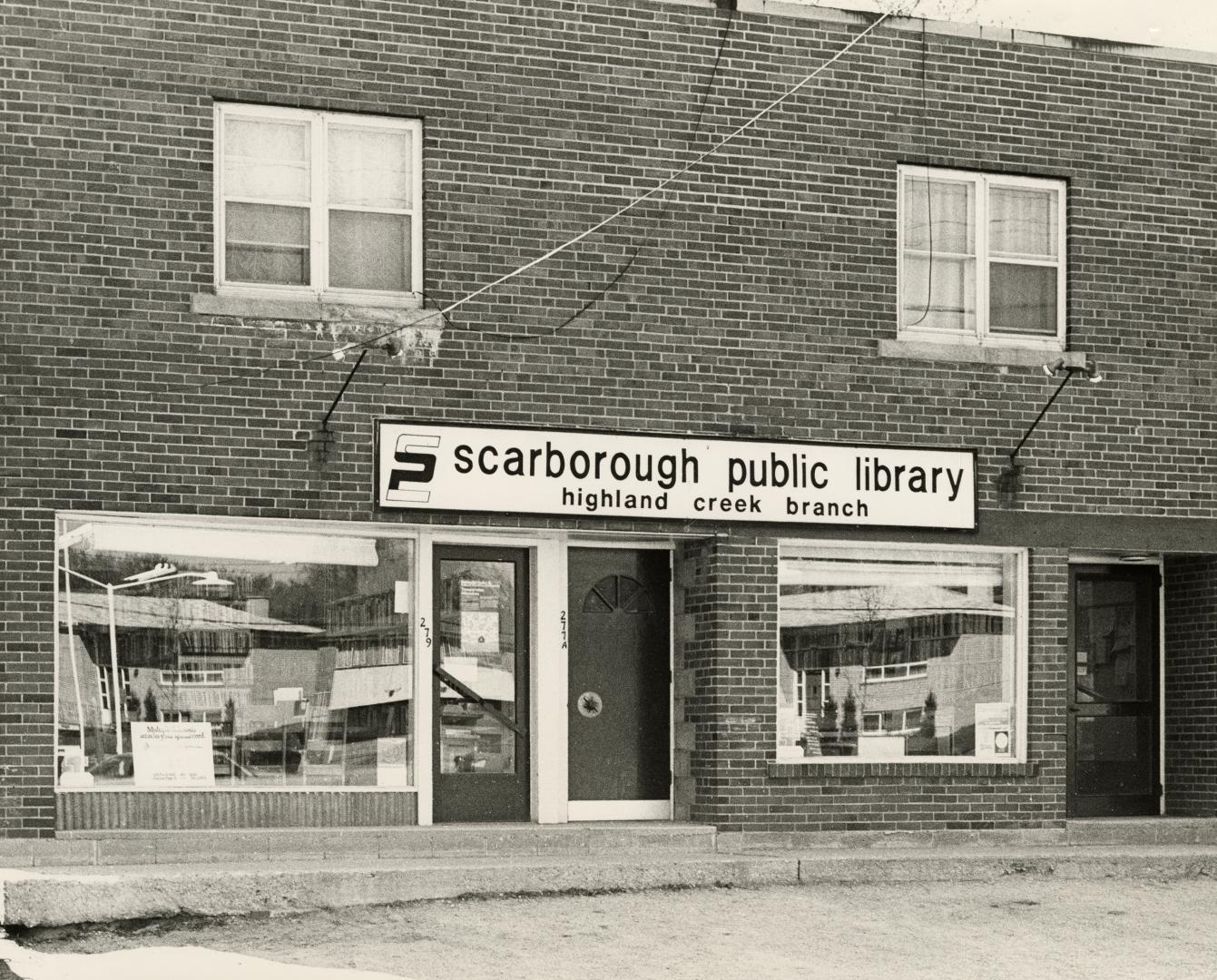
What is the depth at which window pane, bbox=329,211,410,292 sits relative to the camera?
13000mm

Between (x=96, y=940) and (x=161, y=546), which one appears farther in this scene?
(x=161, y=546)

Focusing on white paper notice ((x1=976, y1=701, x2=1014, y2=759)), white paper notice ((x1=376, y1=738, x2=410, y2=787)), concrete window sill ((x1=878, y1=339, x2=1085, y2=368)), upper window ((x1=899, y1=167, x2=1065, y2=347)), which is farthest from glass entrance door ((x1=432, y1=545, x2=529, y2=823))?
upper window ((x1=899, y1=167, x2=1065, y2=347))

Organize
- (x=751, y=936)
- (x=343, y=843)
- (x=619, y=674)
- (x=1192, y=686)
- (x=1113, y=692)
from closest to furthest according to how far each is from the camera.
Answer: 1. (x=751, y=936)
2. (x=343, y=843)
3. (x=619, y=674)
4. (x=1192, y=686)
5. (x=1113, y=692)

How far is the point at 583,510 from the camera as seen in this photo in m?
13.3

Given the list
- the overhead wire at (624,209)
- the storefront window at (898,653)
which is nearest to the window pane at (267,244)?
the overhead wire at (624,209)

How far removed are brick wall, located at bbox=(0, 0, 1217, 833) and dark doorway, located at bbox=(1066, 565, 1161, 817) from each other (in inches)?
42.9

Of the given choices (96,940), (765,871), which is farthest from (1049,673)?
(96,940)

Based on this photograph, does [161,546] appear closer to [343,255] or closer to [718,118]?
[343,255]

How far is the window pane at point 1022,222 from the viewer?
14602 mm

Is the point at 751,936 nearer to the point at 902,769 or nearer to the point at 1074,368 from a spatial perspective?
the point at 902,769

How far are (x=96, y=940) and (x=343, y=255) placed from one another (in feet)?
16.7

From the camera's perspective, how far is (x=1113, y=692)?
15.6 meters

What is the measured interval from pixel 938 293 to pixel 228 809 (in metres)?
6.81

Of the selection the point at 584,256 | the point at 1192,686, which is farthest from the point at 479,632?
the point at 1192,686
